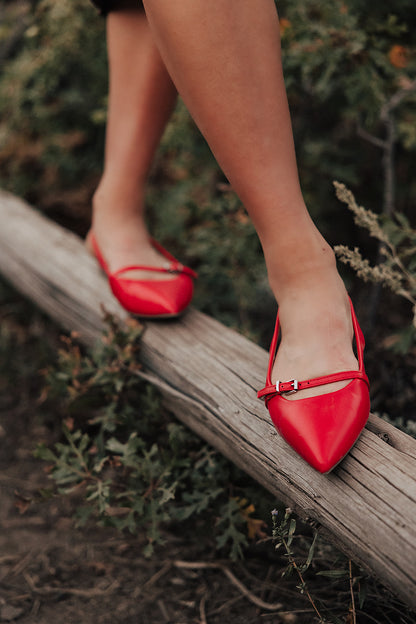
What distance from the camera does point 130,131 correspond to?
155 centimetres

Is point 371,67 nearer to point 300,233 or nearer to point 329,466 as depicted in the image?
point 300,233

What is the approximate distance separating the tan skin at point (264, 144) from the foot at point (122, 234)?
1.68ft

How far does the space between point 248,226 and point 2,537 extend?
1.27 meters

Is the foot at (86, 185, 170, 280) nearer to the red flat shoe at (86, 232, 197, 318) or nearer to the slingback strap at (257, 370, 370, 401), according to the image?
the red flat shoe at (86, 232, 197, 318)

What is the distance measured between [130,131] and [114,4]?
0.33 m

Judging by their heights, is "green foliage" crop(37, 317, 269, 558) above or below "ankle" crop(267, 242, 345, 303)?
below

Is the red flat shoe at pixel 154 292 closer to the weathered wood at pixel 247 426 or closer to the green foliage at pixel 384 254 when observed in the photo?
the weathered wood at pixel 247 426

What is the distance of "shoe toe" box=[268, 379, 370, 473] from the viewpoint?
969 mm

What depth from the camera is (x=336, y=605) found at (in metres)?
1.14

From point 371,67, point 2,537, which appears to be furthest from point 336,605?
point 371,67

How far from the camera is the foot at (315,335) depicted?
42.0 inches

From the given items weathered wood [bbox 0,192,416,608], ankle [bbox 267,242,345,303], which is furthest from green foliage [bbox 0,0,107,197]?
ankle [bbox 267,242,345,303]

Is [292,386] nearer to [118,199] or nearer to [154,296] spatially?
[154,296]

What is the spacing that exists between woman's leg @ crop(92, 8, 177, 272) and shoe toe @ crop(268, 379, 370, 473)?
649mm
